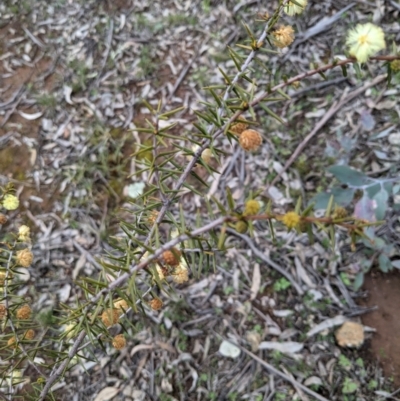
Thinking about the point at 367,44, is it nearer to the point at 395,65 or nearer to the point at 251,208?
the point at 395,65

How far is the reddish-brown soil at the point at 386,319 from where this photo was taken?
2.16 metres

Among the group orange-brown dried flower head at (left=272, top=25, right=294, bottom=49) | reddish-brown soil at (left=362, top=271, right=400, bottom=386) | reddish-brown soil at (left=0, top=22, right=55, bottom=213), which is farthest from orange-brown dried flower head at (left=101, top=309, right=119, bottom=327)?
reddish-brown soil at (left=0, top=22, right=55, bottom=213)

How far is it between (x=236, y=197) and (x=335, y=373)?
3.72 feet

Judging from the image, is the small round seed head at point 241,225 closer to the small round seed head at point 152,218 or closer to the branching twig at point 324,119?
the small round seed head at point 152,218

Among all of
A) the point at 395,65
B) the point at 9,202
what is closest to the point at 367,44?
the point at 395,65

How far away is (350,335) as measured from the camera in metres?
2.21

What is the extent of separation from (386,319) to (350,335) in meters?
0.22

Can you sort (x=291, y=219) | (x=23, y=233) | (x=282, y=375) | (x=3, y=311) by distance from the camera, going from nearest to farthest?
1. (x=291, y=219)
2. (x=3, y=311)
3. (x=23, y=233)
4. (x=282, y=375)

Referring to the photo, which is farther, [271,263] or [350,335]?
[271,263]

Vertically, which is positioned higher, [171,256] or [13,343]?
[171,256]

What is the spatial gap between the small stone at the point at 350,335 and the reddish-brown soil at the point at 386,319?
7 centimetres

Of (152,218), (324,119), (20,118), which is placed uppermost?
(152,218)

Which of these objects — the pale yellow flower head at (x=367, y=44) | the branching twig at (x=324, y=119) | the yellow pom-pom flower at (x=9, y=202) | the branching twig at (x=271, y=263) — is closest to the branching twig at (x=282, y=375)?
the branching twig at (x=271, y=263)

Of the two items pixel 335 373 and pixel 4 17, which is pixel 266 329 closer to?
pixel 335 373
